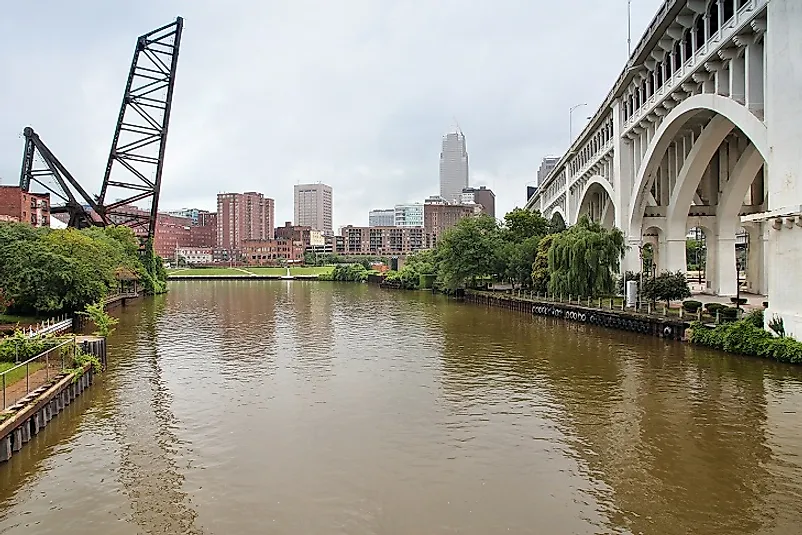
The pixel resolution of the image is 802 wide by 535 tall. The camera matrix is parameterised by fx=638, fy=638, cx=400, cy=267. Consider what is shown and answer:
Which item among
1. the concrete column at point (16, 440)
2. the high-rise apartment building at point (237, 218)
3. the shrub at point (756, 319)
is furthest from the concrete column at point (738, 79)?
the high-rise apartment building at point (237, 218)

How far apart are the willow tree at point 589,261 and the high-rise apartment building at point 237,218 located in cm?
14697

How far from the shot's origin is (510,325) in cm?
3469

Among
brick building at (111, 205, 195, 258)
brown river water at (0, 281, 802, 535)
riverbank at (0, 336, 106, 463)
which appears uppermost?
brick building at (111, 205, 195, 258)

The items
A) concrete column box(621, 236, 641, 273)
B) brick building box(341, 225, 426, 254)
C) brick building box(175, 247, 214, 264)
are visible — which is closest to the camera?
concrete column box(621, 236, 641, 273)

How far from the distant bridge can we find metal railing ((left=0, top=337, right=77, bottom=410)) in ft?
70.6

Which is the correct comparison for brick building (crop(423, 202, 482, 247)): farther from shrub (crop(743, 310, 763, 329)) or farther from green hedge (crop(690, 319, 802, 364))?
shrub (crop(743, 310, 763, 329))

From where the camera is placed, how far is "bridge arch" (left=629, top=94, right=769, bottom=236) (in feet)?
73.9

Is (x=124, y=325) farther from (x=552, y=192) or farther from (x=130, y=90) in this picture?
(x=552, y=192)

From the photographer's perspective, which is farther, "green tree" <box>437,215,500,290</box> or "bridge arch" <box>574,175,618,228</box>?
"green tree" <box>437,215,500,290</box>

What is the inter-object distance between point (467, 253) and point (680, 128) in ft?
80.5

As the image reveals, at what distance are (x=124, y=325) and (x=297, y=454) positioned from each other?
26.8 m

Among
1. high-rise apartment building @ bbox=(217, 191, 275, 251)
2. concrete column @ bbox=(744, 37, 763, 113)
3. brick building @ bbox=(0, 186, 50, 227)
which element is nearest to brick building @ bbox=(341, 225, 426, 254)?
high-rise apartment building @ bbox=(217, 191, 275, 251)

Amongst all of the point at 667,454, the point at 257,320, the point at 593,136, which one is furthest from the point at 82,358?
the point at 593,136

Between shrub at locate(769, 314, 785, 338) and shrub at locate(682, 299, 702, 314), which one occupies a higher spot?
shrub at locate(682, 299, 702, 314)
